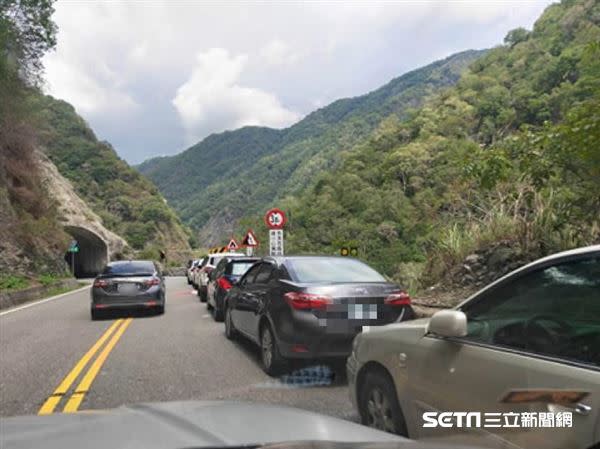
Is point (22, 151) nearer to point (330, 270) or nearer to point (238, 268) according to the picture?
point (238, 268)

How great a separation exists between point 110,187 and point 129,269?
87.6 m

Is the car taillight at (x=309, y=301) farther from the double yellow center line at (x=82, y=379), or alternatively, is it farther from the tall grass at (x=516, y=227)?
the tall grass at (x=516, y=227)

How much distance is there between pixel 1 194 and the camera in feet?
95.5

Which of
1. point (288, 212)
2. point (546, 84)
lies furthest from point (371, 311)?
point (546, 84)

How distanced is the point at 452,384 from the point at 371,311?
3492 millimetres

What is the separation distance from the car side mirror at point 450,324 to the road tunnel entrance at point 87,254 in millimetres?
52030

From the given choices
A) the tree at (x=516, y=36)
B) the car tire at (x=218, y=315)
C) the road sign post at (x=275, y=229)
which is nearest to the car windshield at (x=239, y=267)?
the car tire at (x=218, y=315)

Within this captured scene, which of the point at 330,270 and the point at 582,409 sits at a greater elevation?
the point at 330,270

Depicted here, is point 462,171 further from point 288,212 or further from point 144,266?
point 288,212

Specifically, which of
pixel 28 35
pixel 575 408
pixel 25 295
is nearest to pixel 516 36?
pixel 28 35

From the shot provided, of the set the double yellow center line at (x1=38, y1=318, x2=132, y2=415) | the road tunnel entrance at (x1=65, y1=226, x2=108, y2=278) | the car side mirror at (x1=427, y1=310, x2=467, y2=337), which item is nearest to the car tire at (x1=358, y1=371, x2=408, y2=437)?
the car side mirror at (x1=427, y1=310, x2=467, y2=337)

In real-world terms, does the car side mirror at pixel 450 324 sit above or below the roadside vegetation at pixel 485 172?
below

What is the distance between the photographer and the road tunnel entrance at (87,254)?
179ft

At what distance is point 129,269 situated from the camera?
14781mm
